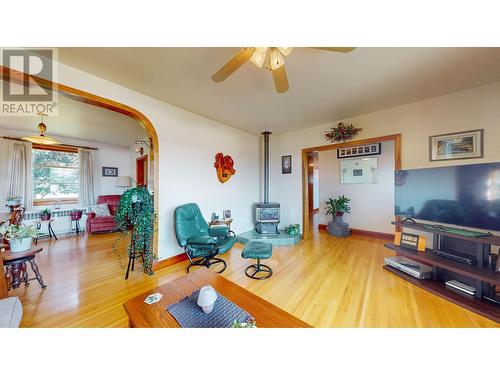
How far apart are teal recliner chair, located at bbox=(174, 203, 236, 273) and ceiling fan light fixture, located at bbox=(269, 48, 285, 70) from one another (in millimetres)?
1903

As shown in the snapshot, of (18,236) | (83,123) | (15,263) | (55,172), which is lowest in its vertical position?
(15,263)

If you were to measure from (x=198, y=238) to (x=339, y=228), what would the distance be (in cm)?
334

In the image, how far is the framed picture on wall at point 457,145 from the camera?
2.14m

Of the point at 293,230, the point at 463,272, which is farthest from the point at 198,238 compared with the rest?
the point at 463,272

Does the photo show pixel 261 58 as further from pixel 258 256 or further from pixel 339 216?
pixel 339 216

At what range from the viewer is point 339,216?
4.24 m

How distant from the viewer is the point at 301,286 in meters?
2.00

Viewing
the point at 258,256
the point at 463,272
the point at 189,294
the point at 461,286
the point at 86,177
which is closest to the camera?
the point at 189,294

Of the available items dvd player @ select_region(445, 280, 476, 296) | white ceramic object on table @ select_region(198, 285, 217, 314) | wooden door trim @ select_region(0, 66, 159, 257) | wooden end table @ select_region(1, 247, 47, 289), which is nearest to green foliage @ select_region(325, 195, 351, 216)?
dvd player @ select_region(445, 280, 476, 296)

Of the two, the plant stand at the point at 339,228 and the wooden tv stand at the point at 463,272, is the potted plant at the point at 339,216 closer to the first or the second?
the plant stand at the point at 339,228

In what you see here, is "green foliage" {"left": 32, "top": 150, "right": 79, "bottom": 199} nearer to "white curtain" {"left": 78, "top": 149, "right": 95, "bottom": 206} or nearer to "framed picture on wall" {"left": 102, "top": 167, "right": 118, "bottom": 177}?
"white curtain" {"left": 78, "top": 149, "right": 95, "bottom": 206}

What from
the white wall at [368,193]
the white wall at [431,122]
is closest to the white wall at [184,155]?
the white wall at [431,122]

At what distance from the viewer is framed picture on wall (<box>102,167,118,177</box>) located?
4968 mm
